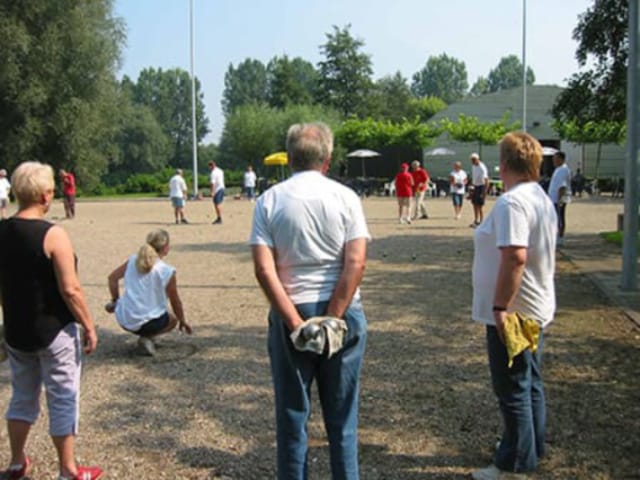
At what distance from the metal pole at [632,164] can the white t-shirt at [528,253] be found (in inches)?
224

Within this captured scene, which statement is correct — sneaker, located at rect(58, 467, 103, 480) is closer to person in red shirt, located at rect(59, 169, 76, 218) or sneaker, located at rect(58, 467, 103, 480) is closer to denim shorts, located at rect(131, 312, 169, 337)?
denim shorts, located at rect(131, 312, 169, 337)

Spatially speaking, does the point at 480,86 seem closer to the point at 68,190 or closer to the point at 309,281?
the point at 68,190

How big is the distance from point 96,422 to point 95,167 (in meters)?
35.0

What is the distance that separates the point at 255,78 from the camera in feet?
415

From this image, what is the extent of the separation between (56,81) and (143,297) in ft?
104

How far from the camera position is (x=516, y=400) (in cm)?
366

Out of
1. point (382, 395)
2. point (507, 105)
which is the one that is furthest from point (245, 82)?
point (382, 395)

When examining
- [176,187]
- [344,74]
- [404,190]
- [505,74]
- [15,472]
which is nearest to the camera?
[15,472]

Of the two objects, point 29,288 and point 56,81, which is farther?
point 56,81

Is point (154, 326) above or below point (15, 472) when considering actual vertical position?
above

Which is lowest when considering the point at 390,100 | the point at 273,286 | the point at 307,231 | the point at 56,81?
the point at 273,286

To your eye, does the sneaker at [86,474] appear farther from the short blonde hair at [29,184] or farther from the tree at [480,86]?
the tree at [480,86]

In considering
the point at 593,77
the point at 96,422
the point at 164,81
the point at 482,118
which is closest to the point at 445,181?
the point at 482,118

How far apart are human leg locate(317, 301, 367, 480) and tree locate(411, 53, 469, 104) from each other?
140 m
